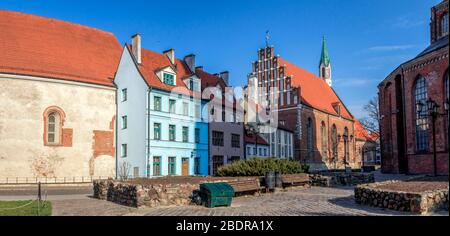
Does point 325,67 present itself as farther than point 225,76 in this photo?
Yes

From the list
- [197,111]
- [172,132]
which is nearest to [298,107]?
[197,111]

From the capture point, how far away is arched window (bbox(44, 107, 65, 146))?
34969 millimetres

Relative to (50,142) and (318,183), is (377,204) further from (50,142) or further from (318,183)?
(50,142)

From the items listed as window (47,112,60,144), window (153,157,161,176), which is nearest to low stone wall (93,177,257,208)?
window (153,157,161,176)

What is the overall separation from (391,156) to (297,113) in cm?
1570

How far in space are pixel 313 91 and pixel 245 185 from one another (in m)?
50.7

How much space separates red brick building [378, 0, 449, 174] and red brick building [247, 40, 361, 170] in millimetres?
11488

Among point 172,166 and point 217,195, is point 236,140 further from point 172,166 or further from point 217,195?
point 217,195

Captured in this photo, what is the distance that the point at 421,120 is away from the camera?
36219mm

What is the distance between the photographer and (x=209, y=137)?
138 ft

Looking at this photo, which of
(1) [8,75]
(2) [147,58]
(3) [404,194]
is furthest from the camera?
(2) [147,58]

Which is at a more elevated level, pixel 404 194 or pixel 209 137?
pixel 209 137

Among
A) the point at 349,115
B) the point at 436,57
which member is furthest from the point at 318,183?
the point at 349,115
